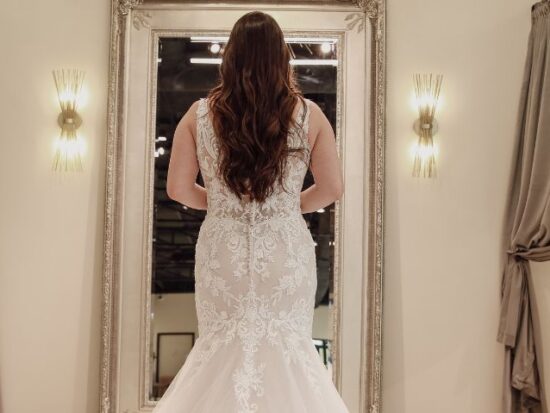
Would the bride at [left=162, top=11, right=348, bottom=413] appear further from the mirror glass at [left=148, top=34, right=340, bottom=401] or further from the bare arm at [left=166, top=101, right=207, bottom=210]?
the mirror glass at [left=148, top=34, right=340, bottom=401]

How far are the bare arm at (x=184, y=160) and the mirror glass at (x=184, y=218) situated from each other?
1.20 meters

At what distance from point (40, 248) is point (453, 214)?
218cm

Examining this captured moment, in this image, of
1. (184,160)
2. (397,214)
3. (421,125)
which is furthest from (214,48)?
(184,160)

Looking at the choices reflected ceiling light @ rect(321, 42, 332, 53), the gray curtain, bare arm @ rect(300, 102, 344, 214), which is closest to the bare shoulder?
bare arm @ rect(300, 102, 344, 214)

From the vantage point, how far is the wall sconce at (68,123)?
3.71 metres

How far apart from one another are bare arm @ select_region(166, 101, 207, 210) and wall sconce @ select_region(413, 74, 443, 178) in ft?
5.43

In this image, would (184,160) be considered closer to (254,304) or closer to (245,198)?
(245,198)

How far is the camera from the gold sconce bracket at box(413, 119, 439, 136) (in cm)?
372

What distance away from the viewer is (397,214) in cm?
375

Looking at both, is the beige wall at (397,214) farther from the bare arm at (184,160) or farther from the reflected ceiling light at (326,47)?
the bare arm at (184,160)

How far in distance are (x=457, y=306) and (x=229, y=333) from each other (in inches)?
72.5

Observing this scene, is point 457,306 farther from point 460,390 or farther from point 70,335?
point 70,335

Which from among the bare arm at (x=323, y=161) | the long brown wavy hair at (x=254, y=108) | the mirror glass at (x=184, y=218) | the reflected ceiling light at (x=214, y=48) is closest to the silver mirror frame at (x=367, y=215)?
the mirror glass at (x=184, y=218)

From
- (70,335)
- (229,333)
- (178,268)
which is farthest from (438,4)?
(70,335)
